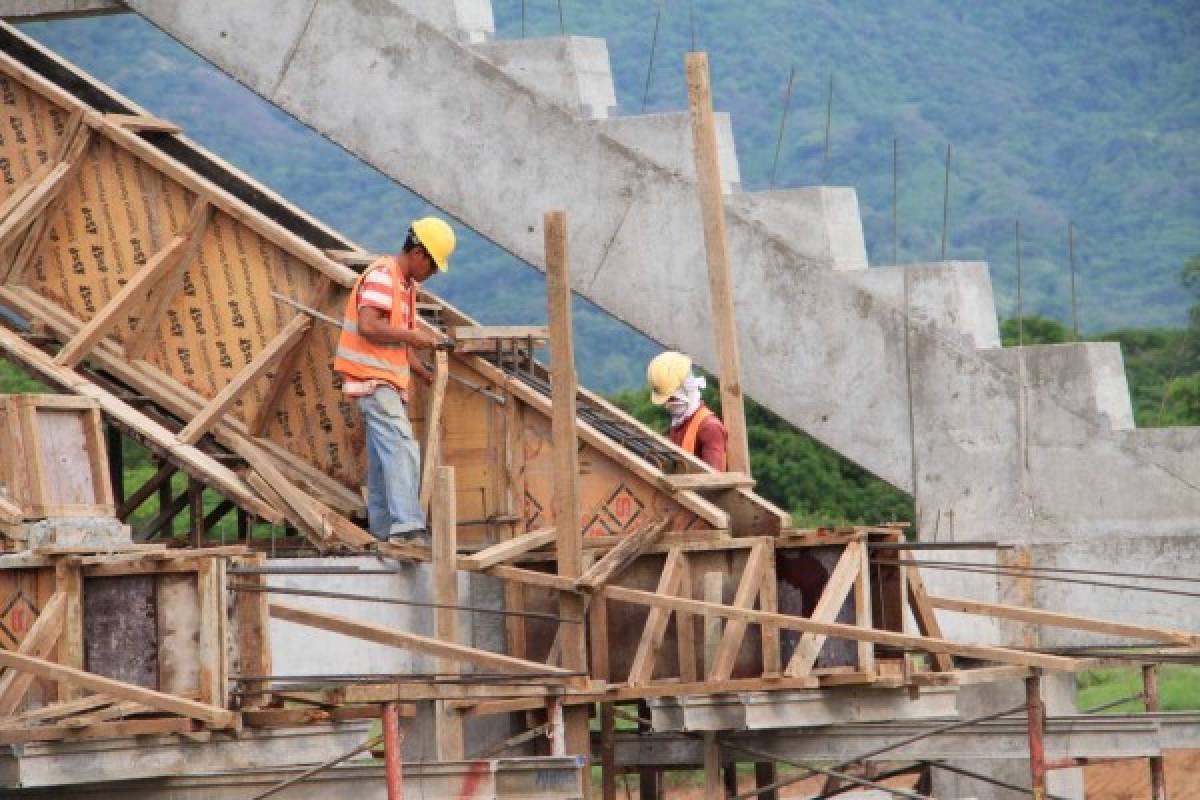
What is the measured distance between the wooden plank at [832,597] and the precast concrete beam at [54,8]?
9.78m

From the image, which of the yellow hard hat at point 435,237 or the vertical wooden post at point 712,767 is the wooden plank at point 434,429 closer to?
the yellow hard hat at point 435,237

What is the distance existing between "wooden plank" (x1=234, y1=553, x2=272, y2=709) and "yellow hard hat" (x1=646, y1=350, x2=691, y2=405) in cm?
515

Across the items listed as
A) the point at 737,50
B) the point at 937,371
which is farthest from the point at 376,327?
the point at 737,50

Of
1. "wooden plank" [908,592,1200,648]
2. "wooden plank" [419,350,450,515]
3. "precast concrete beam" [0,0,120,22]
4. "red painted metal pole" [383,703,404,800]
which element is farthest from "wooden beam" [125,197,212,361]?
"red painted metal pole" [383,703,404,800]

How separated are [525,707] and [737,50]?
9642cm

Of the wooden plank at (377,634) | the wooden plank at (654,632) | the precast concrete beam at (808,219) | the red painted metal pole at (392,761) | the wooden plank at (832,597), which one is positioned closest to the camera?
the red painted metal pole at (392,761)

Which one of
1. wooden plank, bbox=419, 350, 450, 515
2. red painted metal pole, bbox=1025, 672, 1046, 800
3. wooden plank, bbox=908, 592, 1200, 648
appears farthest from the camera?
wooden plank, bbox=419, 350, 450, 515

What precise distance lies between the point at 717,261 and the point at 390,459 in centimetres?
266

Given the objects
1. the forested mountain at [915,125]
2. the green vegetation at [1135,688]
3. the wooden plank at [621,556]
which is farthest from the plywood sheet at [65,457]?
the forested mountain at [915,125]

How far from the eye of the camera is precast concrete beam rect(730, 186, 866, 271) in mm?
23500

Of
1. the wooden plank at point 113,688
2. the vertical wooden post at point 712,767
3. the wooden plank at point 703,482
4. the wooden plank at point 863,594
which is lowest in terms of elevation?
the vertical wooden post at point 712,767

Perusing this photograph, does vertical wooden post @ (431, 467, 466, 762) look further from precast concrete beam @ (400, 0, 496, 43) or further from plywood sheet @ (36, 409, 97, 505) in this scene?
precast concrete beam @ (400, 0, 496, 43)

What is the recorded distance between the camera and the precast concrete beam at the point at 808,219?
2350 cm

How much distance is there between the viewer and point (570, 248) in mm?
23812
